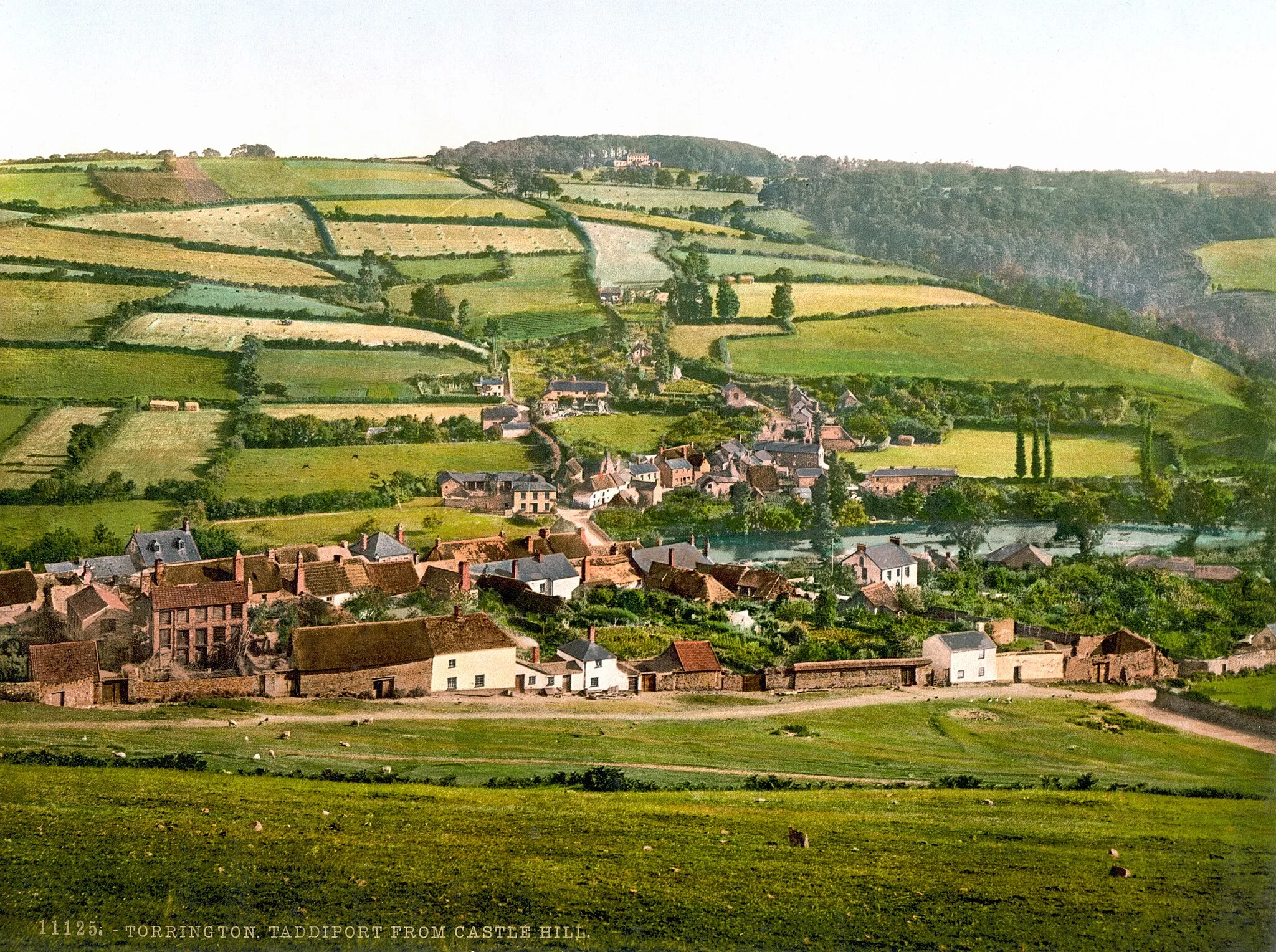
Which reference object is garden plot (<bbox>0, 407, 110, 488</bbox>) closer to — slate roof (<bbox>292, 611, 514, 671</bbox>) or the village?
the village

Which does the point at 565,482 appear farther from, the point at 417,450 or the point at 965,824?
the point at 965,824

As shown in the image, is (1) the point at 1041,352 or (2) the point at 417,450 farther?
(1) the point at 1041,352

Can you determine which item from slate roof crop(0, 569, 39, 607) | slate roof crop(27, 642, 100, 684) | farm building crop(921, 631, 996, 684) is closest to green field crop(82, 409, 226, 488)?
slate roof crop(0, 569, 39, 607)

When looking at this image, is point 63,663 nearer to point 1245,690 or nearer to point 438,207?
point 438,207

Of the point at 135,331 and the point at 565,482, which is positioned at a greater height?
the point at 135,331

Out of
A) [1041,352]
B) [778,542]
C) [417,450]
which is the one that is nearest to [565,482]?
[417,450]

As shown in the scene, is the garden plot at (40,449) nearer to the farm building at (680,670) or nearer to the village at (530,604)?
the village at (530,604)

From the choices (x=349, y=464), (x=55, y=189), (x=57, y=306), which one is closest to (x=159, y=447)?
(x=349, y=464)
